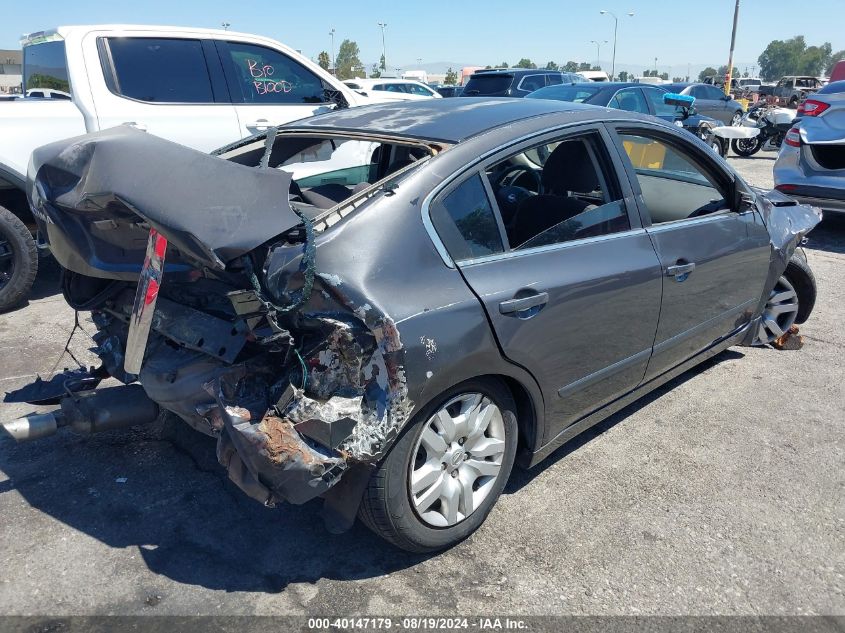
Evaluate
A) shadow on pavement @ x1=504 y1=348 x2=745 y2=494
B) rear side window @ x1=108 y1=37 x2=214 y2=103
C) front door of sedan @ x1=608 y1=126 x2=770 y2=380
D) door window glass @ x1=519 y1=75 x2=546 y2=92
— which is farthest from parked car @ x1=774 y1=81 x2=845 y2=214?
door window glass @ x1=519 y1=75 x2=546 y2=92

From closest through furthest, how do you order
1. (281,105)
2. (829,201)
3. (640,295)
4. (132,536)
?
(132,536) < (640,295) < (281,105) < (829,201)

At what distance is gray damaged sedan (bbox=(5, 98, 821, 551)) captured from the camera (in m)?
2.32

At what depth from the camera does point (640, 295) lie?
325 cm

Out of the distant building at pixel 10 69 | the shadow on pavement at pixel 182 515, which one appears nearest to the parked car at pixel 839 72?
the shadow on pavement at pixel 182 515

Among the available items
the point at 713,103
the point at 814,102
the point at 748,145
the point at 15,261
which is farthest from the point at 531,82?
the point at 15,261

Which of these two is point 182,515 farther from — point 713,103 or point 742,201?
point 713,103

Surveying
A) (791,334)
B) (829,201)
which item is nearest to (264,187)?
(791,334)

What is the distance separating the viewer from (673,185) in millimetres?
4090

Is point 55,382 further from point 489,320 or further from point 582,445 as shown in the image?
point 582,445

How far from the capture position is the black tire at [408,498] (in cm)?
247

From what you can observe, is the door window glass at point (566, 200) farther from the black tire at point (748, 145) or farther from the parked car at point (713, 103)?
the parked car at point (713, 103)

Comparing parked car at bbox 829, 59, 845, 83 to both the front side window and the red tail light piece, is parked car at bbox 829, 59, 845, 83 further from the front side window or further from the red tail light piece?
the red tail light piece

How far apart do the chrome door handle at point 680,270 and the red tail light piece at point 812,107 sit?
6050 mm

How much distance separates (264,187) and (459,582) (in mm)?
1661
